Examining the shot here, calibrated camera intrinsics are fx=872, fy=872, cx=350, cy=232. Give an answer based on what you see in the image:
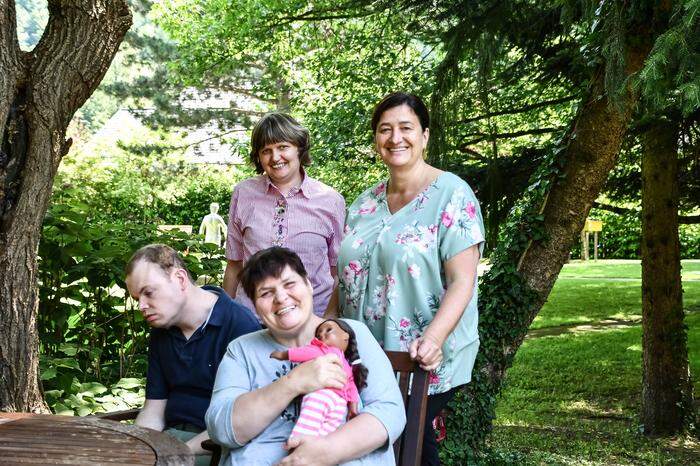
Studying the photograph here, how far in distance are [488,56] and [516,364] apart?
6.32 m

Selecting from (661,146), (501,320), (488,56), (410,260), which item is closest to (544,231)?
(501,320)

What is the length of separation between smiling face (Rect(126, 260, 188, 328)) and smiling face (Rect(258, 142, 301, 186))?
26.5 inches

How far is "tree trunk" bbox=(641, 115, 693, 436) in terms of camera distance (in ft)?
25.7

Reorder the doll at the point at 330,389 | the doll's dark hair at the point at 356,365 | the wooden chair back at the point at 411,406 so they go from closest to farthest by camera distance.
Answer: the doll at the point at 330,389
the doll's dark hair at the point at 356,365
the wooden chair back at the point at 411,406

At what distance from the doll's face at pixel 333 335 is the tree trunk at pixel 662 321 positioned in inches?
246

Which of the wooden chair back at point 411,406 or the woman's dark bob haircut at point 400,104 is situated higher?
the woman's dark bob haircut at point 400,104

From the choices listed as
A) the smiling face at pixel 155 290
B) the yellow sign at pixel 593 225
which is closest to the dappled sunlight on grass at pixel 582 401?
the smiling face at pixel 155 290

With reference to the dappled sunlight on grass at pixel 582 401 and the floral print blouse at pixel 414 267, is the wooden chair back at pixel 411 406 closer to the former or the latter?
the floral print blouse at pixel 414 267

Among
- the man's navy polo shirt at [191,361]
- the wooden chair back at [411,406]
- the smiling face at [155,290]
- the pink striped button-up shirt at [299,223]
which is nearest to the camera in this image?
the wooden chair back at [411,406]

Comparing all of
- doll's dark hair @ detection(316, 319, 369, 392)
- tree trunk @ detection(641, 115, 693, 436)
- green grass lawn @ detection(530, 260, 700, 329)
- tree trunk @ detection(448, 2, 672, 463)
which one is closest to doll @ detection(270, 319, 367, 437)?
doll's dark hair @ detection(316, 319, 369, 392)

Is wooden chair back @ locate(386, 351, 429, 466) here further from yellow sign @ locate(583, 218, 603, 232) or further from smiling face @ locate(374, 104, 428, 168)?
yellow sign @ locate(583, 218, 603, 232)

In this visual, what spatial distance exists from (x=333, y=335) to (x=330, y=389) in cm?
15

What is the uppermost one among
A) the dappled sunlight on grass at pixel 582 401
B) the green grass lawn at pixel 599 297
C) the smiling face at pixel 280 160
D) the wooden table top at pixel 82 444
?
the smiling face at pixel 280 160

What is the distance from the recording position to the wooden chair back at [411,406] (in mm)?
2326
